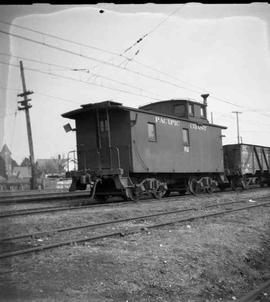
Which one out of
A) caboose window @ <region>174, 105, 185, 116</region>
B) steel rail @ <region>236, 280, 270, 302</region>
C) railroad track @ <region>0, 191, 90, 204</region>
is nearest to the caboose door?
railroad track @ <region>0, 191, 90, 204</region>

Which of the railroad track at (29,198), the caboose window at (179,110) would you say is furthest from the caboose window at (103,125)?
the caboose window at (179,110)

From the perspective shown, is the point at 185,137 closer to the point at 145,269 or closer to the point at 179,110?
the point at 179,110

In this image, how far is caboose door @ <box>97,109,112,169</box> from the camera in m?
16.4

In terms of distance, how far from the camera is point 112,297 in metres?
4.87

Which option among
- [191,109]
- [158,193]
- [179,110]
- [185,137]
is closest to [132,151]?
[158,193]

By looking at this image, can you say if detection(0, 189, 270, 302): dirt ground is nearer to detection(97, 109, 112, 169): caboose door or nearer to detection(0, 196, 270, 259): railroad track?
detection(0, 196, 270, 259): railroad track

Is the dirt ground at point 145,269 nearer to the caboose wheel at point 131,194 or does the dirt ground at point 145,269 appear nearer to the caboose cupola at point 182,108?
the caboose wheel at point 131,194

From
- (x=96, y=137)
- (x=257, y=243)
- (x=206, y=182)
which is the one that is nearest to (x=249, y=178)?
(x=206, y=182)

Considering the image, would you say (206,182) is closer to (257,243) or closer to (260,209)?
(260,209)

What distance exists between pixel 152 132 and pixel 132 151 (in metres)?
1.73

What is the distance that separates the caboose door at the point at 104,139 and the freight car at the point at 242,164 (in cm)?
983

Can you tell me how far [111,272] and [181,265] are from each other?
118 centimetres

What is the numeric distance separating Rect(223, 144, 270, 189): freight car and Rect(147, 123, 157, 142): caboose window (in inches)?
323

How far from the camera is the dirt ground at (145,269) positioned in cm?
501
